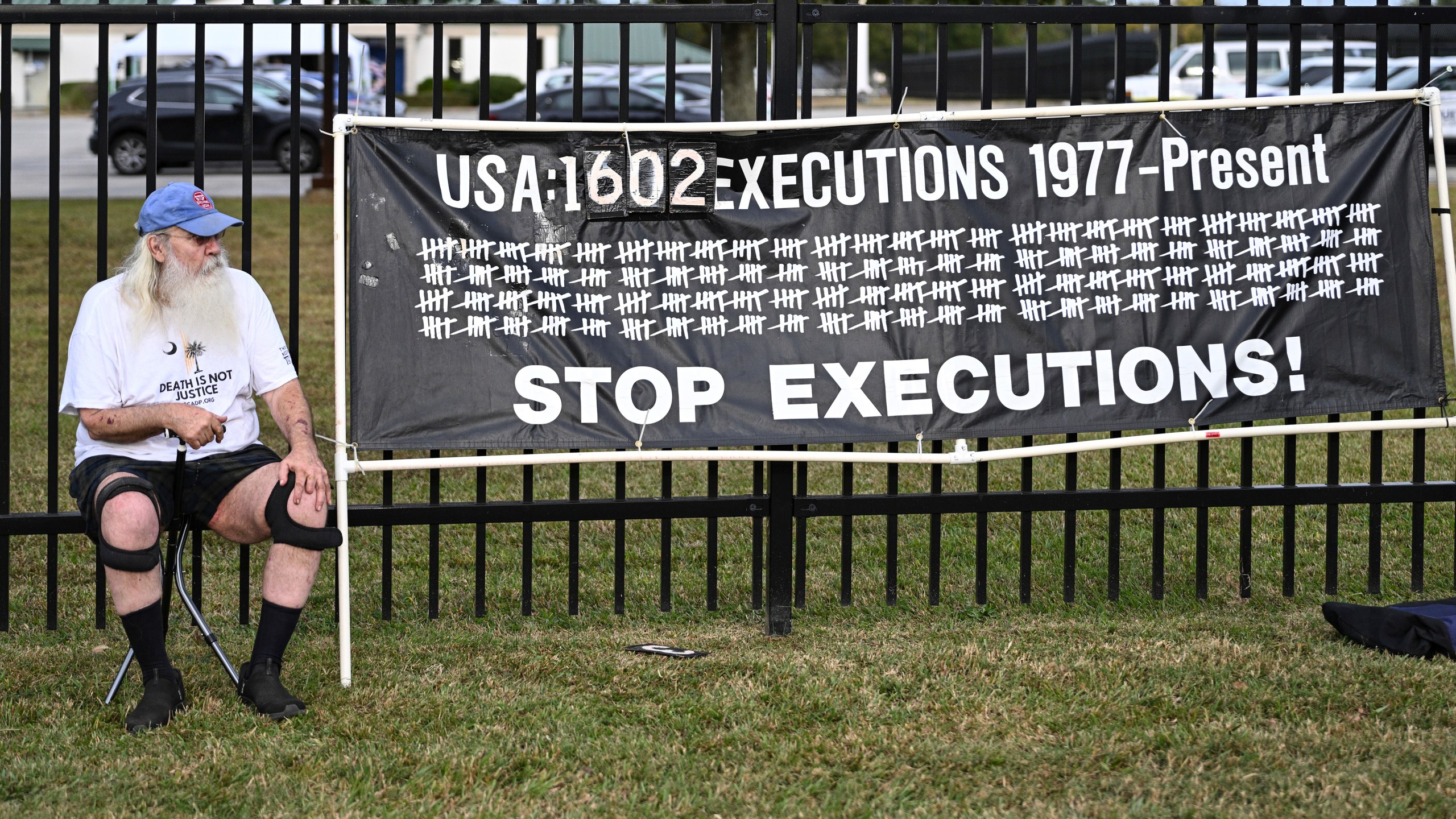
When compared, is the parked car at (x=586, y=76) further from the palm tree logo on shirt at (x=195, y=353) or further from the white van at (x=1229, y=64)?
the palm tree logo on shirt at (x=195, y=353)

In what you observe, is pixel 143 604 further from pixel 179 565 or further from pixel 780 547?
pixel 780 547

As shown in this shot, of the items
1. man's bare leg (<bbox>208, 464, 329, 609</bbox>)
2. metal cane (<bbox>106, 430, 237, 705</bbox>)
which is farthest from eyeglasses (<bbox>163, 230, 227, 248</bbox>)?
man's bare leg (<bbox>208, 464, 329, 609</bbox>)

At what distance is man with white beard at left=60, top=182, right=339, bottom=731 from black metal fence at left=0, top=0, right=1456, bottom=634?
31 centimetres

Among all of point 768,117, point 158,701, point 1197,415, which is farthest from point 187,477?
point 1197,415

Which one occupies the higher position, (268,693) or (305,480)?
(305,480)

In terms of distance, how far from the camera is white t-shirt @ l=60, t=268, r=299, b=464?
406 centimetres

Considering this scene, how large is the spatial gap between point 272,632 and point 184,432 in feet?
1.99

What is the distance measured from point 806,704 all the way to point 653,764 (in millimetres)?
563

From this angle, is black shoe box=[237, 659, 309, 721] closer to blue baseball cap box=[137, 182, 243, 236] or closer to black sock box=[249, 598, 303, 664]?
black sock box=[249, 598, 303, 664]

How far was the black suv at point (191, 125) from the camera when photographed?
1927cm

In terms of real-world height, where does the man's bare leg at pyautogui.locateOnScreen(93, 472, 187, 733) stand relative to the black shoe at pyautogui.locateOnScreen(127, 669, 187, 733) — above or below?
above

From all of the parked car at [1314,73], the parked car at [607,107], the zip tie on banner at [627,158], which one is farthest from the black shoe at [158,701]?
the parked car at [1314,73]

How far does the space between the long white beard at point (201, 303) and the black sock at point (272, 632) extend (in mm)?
767

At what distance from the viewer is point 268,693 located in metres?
3.98
